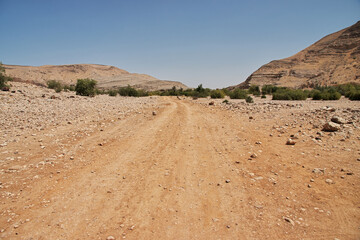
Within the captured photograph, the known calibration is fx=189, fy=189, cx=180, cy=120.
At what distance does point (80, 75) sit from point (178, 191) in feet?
327

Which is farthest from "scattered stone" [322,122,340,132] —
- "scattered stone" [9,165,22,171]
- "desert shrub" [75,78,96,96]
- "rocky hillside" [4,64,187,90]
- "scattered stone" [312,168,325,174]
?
"rocky hillside" [4,64,187,90]

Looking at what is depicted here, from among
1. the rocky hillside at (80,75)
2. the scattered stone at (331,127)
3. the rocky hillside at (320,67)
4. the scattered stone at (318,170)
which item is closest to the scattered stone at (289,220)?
the scattered stone at (318,170)

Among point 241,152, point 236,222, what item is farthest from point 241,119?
point 236,222

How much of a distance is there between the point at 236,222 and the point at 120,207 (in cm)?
193

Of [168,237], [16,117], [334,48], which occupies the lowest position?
[168,237]

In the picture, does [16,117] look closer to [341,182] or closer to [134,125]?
[134,125]

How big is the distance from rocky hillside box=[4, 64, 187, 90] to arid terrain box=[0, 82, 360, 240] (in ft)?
175

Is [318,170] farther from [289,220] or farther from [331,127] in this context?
[331,127]

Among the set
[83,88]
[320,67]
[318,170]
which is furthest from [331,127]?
[320,67]

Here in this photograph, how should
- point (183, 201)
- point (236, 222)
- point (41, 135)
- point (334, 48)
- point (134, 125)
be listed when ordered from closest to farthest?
1. point (236, 222)
2. point (183, 201)
3. point (41, 135)
4. point (134, 125)
5. point (334, 48)

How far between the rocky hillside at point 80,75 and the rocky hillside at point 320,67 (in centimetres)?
2999

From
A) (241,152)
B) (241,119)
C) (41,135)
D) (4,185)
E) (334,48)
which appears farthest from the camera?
(334,48)

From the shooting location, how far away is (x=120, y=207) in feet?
10.6

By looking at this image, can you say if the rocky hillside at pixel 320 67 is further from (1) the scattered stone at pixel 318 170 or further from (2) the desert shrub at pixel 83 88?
(1) the scattered stone at pixel 318 170
